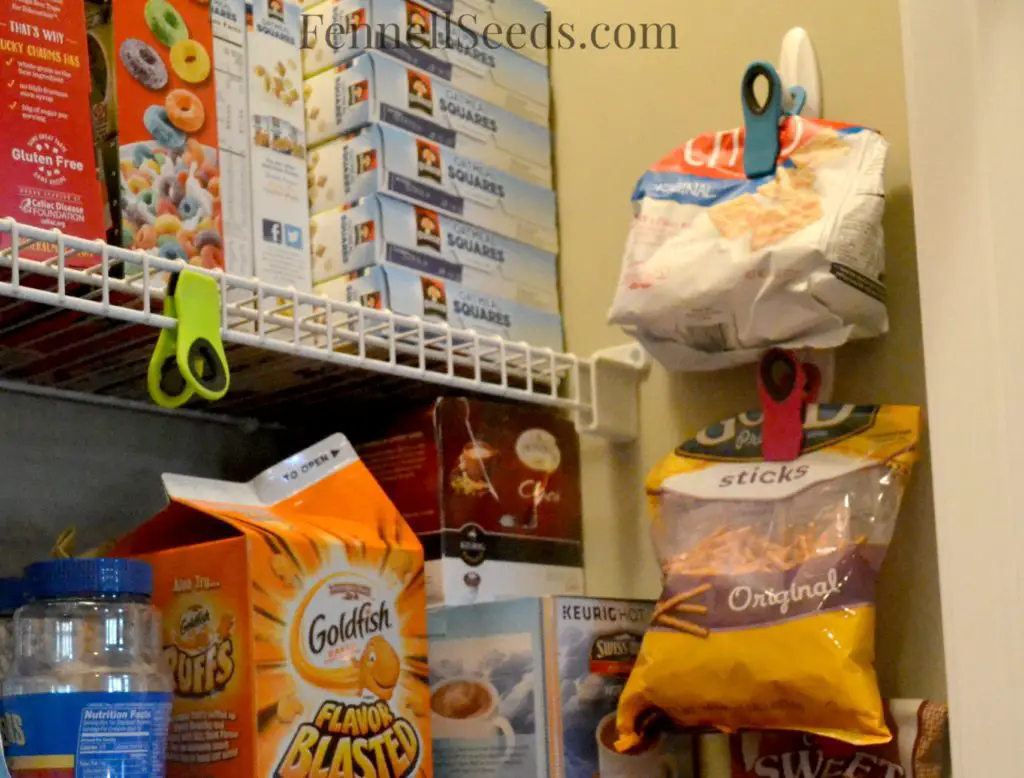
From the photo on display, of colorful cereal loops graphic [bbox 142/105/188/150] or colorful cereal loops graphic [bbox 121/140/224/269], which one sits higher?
colorful cereal loops graphic [bbox 142/105/188/150]

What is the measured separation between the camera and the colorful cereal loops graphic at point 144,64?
0.99 m

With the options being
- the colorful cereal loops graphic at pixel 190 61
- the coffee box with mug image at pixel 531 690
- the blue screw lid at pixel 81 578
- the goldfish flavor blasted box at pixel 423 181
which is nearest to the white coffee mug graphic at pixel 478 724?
the coffee box with mug image at pixel 531 690

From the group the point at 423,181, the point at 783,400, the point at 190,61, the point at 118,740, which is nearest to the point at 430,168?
the point at 423,181

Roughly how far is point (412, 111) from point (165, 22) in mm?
262

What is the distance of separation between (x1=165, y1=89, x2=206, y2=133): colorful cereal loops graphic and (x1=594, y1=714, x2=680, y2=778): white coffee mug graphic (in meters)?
0.60

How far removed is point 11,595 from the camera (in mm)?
908

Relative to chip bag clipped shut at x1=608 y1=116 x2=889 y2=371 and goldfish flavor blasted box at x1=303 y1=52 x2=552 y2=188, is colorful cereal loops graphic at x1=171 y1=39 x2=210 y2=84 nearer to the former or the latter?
goldfish flavor blasted box at x1=303 y1=52 x2=552 y2=188

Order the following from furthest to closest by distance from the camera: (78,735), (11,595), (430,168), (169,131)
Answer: (430,168)
(169,131)
(11,595)
(78,735)

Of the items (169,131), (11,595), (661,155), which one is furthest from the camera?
(661,155)

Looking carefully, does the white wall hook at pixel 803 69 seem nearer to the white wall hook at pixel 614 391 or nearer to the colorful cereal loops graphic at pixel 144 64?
the white wall hook at pixel 614 391

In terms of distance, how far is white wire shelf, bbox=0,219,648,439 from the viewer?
34.8 inches

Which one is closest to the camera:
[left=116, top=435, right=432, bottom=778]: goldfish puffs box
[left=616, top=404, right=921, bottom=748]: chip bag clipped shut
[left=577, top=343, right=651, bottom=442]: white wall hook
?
[left=116, top=435, right=432, bottom=778]: goldfish puffs box

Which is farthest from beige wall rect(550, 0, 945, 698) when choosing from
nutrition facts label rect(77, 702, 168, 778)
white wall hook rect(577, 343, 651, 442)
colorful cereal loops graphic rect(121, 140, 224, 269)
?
nutrition facts label rect(77, 702, 168, 778)

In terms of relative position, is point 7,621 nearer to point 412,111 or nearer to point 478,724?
point 478,724
